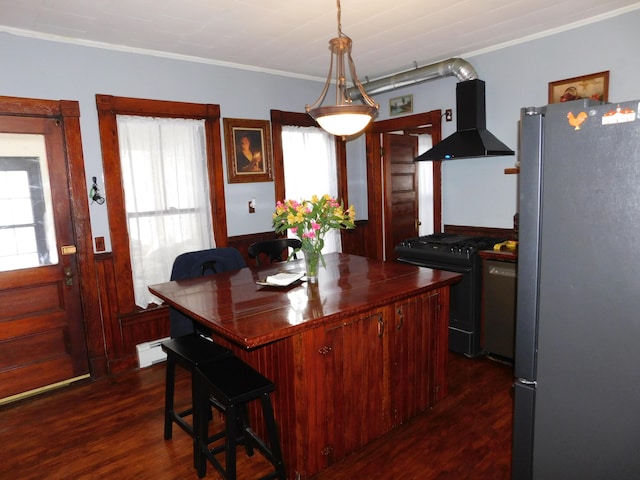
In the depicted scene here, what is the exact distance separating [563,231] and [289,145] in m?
3.55

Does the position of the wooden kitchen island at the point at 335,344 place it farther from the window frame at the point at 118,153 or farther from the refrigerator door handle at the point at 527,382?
the window frame at the point at 118,153

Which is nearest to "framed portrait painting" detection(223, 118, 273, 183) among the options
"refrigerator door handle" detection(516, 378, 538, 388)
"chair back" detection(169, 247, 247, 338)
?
"chair back" detection(169, 247, 247, 338)

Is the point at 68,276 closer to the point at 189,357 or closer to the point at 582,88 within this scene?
the point at 189,357

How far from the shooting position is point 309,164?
4.71 metres

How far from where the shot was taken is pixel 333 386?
2184 millimetres

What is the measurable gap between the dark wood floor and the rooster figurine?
5.92 feet

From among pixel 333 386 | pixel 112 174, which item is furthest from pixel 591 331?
pixel 112 174

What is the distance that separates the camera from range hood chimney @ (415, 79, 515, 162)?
358cm

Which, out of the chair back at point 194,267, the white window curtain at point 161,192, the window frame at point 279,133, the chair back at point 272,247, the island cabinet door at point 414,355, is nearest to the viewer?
the island cabinet door at point 414,355

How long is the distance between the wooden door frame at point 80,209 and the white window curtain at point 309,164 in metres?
1.93

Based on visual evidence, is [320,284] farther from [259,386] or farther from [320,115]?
[320,115]

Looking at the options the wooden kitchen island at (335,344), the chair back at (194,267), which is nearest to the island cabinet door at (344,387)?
the wooden kitchen island at (335,344)

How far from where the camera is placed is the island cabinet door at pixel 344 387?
2.10m

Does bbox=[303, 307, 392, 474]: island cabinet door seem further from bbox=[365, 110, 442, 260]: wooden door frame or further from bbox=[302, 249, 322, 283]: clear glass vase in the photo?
bbox=[365, 110, 442, 260]: wooden door frame
